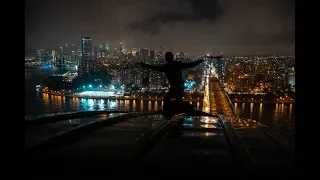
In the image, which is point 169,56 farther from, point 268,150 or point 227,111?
point 227,111

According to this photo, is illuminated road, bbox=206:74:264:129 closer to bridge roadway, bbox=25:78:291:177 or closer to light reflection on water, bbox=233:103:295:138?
bridge roadway, bbox=25:78:291:177

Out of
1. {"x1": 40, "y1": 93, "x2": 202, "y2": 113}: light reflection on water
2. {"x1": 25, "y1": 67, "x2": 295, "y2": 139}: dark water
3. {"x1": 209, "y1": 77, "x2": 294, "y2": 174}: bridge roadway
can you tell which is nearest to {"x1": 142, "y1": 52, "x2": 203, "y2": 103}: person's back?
{"x1": 209, "y1": 77, "x2": 294, "y2": 174}: bridge roadway

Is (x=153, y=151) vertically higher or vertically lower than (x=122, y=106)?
higher

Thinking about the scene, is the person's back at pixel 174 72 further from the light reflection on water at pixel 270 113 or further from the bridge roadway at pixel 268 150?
the light reflection on water at pixel 270 113

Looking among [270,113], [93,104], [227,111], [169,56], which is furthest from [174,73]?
[93,104]

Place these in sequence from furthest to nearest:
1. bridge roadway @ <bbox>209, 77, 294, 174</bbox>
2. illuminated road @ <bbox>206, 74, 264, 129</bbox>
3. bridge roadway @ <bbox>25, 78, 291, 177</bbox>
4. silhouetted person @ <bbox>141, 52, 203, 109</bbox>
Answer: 1. silhouetted person @ <bbox>141, 52, 203, 109</bbox>
2. illuminated road @ <bbox>206, 74, 264, 129</bbox>
3. bridge roadway @ <bbox>209, 77, 294, 174</bbox>
4. bridge roadway @ <bbox>25, 78, 291, 177</bbox>

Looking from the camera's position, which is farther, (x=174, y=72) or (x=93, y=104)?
(x=93, y=104)
